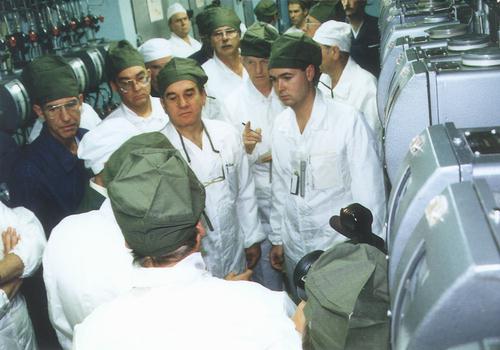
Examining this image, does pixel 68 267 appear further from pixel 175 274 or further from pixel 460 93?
pixel 460 93

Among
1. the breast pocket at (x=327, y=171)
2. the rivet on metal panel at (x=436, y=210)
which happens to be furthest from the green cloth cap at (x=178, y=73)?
the rivet on metal panel at (x=436, y=210)

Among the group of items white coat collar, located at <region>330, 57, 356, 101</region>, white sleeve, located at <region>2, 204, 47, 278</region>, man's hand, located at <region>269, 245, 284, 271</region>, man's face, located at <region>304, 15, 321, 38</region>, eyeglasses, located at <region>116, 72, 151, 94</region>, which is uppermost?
man's face, located at <region>304, 15, 321, 38</region>

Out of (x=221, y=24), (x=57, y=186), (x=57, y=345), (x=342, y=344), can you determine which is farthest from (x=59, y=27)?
(x=342, y=344)

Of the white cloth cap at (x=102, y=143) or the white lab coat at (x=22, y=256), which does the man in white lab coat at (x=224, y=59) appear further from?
the white lab coat at (x=22, y=256)

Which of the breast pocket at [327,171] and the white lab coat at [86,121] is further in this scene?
the white lab coat at [86,121]

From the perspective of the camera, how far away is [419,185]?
3.25ft

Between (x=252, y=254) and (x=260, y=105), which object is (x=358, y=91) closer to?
(x=260, y=105)

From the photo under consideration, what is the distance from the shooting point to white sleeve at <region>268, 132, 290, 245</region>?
251cm

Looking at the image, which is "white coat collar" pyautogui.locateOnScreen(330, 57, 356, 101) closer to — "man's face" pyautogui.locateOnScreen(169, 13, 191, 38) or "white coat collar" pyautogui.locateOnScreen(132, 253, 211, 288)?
"white coat collar" pyautogui.locateOnScreen(132, 253, 211, 288)

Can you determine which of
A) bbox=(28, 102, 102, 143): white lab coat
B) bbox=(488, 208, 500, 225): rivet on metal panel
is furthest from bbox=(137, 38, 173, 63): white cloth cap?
bbox=(488, 208, 500, 225): rivet on metal panel

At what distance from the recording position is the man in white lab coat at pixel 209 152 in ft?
7.99

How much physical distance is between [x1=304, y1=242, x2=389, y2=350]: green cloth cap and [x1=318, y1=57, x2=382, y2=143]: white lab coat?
189 cm

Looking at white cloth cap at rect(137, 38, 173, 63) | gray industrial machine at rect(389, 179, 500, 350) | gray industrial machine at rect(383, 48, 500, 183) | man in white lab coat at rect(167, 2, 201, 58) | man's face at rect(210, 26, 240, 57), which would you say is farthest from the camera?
man in white lab coat at rect(167, 2, 201, 58)

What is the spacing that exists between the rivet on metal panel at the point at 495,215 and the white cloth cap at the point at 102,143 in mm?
1618
